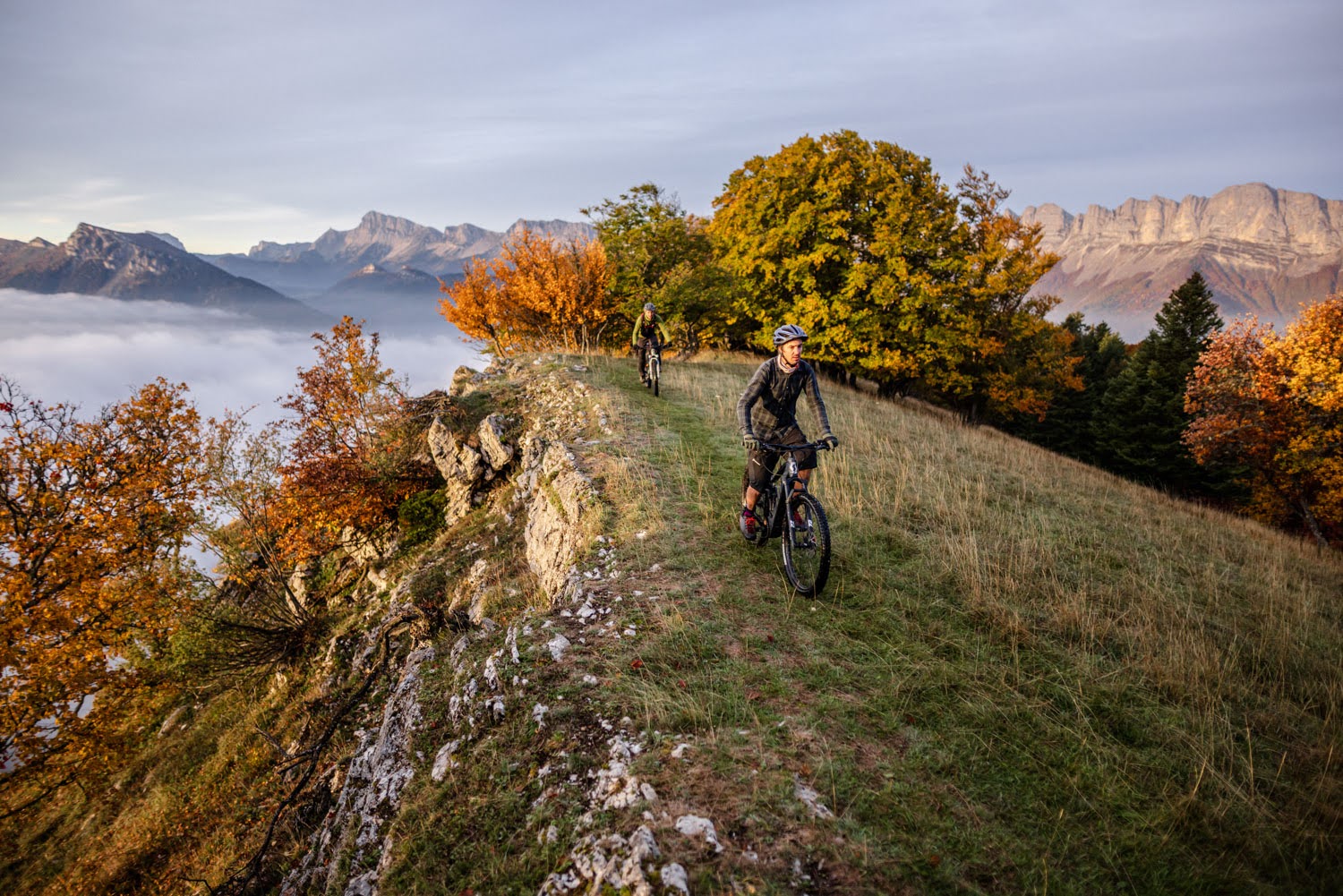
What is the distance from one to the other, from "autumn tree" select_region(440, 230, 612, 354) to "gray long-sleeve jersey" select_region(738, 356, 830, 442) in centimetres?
1866

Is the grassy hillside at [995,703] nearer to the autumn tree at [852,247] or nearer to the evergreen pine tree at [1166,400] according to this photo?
the autumn tree at [852,247]

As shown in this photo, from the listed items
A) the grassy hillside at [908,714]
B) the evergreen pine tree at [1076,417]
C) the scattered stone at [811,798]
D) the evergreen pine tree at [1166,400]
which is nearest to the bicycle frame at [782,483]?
the grassy hillside at [908,714]

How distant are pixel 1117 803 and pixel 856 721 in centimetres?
166

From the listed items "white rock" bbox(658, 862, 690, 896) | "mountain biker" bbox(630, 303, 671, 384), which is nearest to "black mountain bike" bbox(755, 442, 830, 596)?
"white rock" bbox(658, 862, 690, 896)

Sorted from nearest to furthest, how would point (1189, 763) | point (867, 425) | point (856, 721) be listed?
1. point (1189, 763)
2. point (856, 721)
3. point (867, 425)

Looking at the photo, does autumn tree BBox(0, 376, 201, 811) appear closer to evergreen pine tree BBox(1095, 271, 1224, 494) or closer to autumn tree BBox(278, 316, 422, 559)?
autumn tree BBox(278, 316, 422, 559)

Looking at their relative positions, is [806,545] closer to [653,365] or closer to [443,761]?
[443,761]

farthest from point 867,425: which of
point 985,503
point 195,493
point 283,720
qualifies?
point 195,493

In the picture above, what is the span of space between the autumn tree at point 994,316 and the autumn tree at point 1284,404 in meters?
6.94

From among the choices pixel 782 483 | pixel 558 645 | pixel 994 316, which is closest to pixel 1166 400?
pixel 994 316

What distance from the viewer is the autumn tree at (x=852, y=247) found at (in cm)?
2058

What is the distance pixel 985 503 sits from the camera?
9.34 metres

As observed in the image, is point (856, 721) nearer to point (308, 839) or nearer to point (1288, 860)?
point (1288, 860)

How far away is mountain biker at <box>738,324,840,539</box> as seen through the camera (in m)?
5.88
